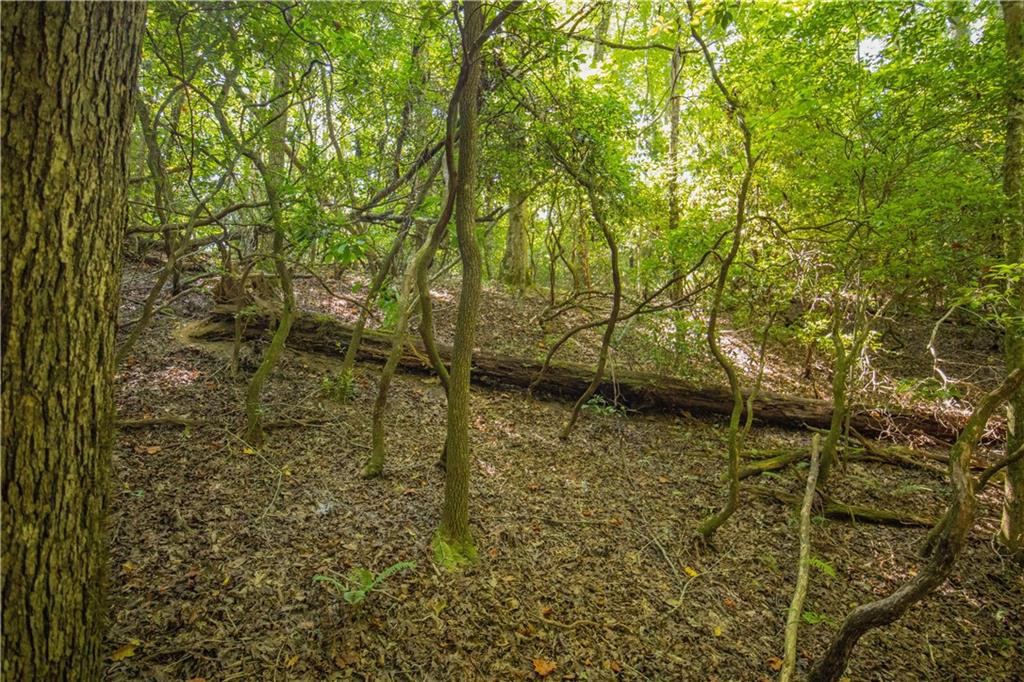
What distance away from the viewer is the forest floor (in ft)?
10.2

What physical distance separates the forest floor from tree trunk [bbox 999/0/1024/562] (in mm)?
407

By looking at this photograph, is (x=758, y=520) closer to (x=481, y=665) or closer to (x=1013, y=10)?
(x=481, y=665)

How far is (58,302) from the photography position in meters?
1.81

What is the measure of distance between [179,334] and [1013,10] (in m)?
10.0

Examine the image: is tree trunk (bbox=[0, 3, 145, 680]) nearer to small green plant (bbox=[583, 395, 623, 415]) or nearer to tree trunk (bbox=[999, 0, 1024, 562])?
small green plant (bbox=[583, 395, 623, 415])

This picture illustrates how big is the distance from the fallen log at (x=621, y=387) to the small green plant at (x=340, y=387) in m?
0.89

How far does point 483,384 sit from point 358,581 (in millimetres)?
4015

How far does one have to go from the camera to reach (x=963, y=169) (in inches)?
196

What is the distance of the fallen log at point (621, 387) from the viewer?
22.5 ft

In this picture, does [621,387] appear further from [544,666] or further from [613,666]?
[544,666]

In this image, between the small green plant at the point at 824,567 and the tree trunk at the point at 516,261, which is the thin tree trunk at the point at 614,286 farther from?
the tree trunk at the point at 516,261

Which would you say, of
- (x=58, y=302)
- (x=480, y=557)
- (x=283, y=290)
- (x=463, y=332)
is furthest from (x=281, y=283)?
Answer: (x=480, y=557)

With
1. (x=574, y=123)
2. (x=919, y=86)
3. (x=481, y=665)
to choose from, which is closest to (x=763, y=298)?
(x=919, y=86)

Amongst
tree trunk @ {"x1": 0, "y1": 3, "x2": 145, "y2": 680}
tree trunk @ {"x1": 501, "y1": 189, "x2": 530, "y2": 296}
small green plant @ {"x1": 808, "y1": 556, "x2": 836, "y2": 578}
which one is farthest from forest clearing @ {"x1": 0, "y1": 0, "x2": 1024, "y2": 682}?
tree trunk @ {"x1": 501, "y1": 189, "x2": 530, "y2": 296}
